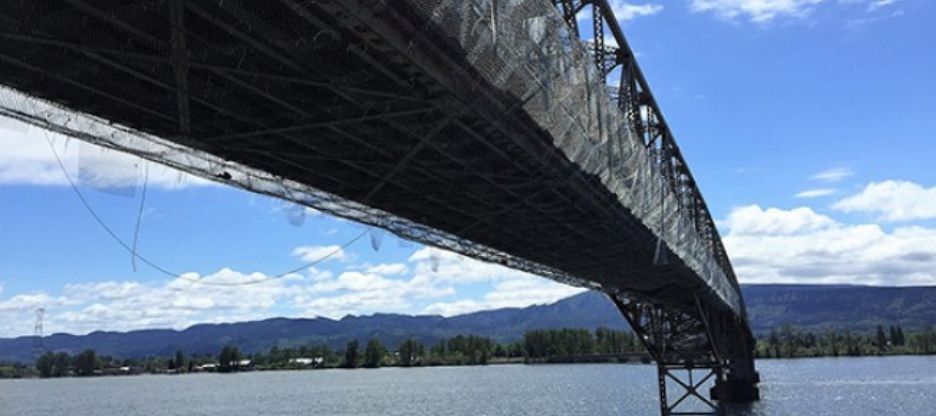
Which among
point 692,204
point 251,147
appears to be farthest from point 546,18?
point 692,204

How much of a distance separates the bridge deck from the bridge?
4 centimetres

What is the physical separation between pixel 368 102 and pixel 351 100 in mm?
367

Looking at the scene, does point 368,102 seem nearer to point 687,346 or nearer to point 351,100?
point 351,100

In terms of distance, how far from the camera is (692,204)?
1961 inches

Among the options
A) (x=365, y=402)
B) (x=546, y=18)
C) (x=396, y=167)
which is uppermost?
(x=546, y=18)

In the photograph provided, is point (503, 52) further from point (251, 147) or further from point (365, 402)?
point (365, 402)

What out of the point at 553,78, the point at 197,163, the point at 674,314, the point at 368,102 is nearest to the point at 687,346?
the point at 674,314

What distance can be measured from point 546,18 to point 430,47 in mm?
4720

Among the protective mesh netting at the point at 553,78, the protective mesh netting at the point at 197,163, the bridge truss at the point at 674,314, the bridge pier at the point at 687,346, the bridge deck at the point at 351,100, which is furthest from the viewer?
the bridge pier at the point at 687,346

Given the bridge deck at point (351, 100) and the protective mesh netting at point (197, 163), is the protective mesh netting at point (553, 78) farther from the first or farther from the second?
the protective mesh netting at point (197, 163)

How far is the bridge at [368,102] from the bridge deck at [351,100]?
4cm

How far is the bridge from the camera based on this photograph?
37.2ft

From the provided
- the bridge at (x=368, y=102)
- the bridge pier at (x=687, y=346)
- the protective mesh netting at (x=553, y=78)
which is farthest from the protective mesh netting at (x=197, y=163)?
the bridge pier at (x=687, y=346)

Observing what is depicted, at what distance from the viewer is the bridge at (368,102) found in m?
11.3
